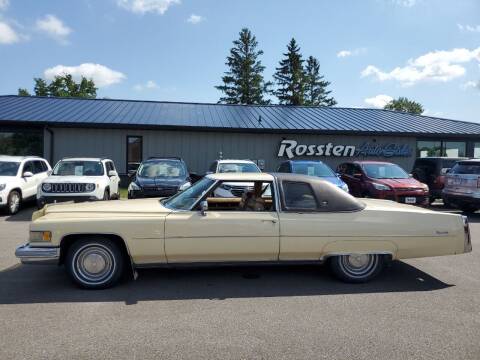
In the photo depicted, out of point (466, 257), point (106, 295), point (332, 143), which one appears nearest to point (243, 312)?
point (106, 295)

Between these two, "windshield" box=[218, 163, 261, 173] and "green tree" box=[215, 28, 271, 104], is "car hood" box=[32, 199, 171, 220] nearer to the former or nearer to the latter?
"windshield" box=[218, 163, 261, 173]

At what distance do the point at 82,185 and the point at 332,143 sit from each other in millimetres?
12923

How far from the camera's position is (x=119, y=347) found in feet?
11.5

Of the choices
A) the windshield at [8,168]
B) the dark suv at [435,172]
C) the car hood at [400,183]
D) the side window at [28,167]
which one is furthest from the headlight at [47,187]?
the dark suv at [435,172]

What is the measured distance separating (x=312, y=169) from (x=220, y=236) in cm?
883

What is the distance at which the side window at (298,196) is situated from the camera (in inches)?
208

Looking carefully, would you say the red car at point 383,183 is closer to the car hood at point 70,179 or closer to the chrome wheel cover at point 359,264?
the chrome wheel cover at point 359,264

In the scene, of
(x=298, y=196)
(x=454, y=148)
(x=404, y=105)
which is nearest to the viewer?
(x=298, y=196)

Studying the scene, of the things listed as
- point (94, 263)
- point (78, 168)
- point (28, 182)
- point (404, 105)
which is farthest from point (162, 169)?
point (404, 105)

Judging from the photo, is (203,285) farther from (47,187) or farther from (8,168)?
(8,168)

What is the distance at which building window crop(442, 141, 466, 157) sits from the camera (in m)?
21.5

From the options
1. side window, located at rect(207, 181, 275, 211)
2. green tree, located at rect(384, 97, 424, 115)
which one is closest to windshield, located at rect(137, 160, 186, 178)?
side window, located at rect(207, 181, 275, 211)

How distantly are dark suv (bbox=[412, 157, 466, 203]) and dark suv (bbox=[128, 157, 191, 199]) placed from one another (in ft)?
28.8

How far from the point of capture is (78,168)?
39.5ft
